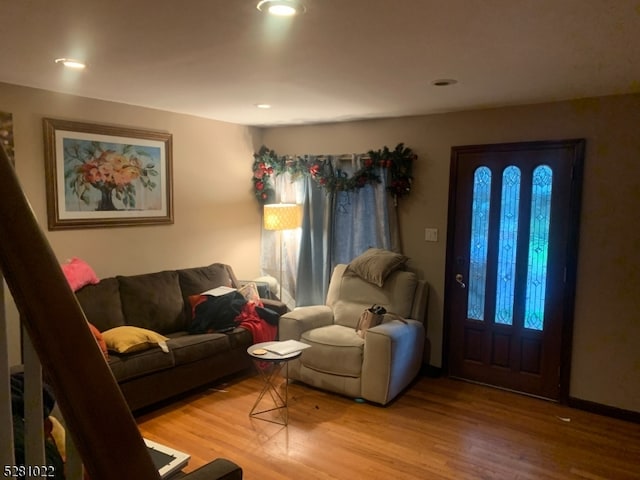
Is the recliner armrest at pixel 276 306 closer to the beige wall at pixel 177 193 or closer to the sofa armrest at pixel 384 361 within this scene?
the beige wall at pixel 177 193

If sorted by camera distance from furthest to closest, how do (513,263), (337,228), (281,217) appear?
(337,228) → (281,217) → (513,263)

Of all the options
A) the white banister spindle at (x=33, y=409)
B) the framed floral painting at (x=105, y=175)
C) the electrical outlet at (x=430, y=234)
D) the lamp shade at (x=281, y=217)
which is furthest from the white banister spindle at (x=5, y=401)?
the lamp shade at (x=281, y=217)

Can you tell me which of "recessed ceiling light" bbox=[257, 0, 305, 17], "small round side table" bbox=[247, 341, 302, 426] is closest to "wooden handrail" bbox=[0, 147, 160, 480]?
"recessed ceiling light" bbox=[257, 0, 305, 17]

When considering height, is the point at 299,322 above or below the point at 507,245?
below

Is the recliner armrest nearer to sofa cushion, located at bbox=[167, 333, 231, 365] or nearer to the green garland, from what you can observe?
sofa cushion, located at bbox=[167, 333, 231, 365]

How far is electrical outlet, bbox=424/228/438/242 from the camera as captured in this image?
13.4 feet

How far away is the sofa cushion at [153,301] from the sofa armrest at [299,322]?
880mm

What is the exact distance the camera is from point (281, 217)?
4.49m

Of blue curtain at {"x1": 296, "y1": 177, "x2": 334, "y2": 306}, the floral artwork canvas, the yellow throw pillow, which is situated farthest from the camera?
blue curtain at {"x1": 296, "y1": 177, "x2": 334, "y2": 306}

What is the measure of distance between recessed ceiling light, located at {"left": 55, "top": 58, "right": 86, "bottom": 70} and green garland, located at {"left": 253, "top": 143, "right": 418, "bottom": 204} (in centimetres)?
237

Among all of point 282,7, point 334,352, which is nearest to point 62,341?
point 282,7

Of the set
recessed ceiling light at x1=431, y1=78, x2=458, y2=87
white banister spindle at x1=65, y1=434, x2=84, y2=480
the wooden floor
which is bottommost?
the wooden floor

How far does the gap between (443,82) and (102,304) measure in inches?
114

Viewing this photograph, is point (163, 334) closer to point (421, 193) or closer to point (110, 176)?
point (110, 176)
